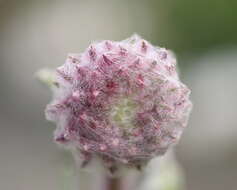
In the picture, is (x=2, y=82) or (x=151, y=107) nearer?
(x=151, y=107)

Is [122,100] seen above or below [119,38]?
below

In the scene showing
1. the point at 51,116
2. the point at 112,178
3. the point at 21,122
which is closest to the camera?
the point at 51,116

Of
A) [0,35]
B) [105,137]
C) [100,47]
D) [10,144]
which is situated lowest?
[105,137]

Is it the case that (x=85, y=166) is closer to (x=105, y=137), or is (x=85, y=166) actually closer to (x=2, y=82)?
(x=105, y=137)

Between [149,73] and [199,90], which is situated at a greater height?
[199,90]

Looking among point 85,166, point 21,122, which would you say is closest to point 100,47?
point 85,166

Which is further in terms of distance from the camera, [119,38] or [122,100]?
[119,38]
